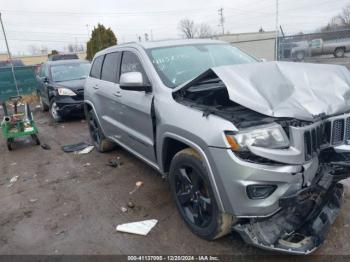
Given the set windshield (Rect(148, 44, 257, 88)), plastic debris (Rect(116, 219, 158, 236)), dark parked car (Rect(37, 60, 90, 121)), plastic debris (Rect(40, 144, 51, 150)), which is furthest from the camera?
dark parked car (Rect(37, 60, 90, 121))

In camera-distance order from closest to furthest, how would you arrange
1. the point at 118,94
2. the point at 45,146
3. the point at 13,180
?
the point at 118,94
the point at 13,180
the point at 45,146

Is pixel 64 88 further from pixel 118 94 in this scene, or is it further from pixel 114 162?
pixel 118 94

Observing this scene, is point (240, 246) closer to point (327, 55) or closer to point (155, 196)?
point (155, 196)

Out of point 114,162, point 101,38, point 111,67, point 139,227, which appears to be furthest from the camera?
point 101,38

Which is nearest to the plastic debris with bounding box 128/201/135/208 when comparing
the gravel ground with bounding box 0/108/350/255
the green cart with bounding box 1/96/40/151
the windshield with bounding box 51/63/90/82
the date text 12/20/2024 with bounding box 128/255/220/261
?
the gravel ground with bounding box 0/108/350/255

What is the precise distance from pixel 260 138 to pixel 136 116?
1.92 metres

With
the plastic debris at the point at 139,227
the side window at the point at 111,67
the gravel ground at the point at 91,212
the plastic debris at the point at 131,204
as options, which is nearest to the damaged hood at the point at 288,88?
the gravel ground at the point at 91,212

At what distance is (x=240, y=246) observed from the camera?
9.53 ft

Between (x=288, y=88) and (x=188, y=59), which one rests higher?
(x=188, y=59)

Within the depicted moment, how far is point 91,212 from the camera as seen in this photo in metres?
3.81

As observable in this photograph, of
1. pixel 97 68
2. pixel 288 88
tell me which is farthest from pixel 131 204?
pixel 97 68

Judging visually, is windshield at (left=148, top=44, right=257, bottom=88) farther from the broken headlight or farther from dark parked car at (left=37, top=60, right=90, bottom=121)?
dark parked car at (left=37, top=60, right=90, bottom=121)

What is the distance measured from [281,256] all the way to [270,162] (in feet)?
3.20

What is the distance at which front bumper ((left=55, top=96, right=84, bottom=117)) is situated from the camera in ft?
29.3
